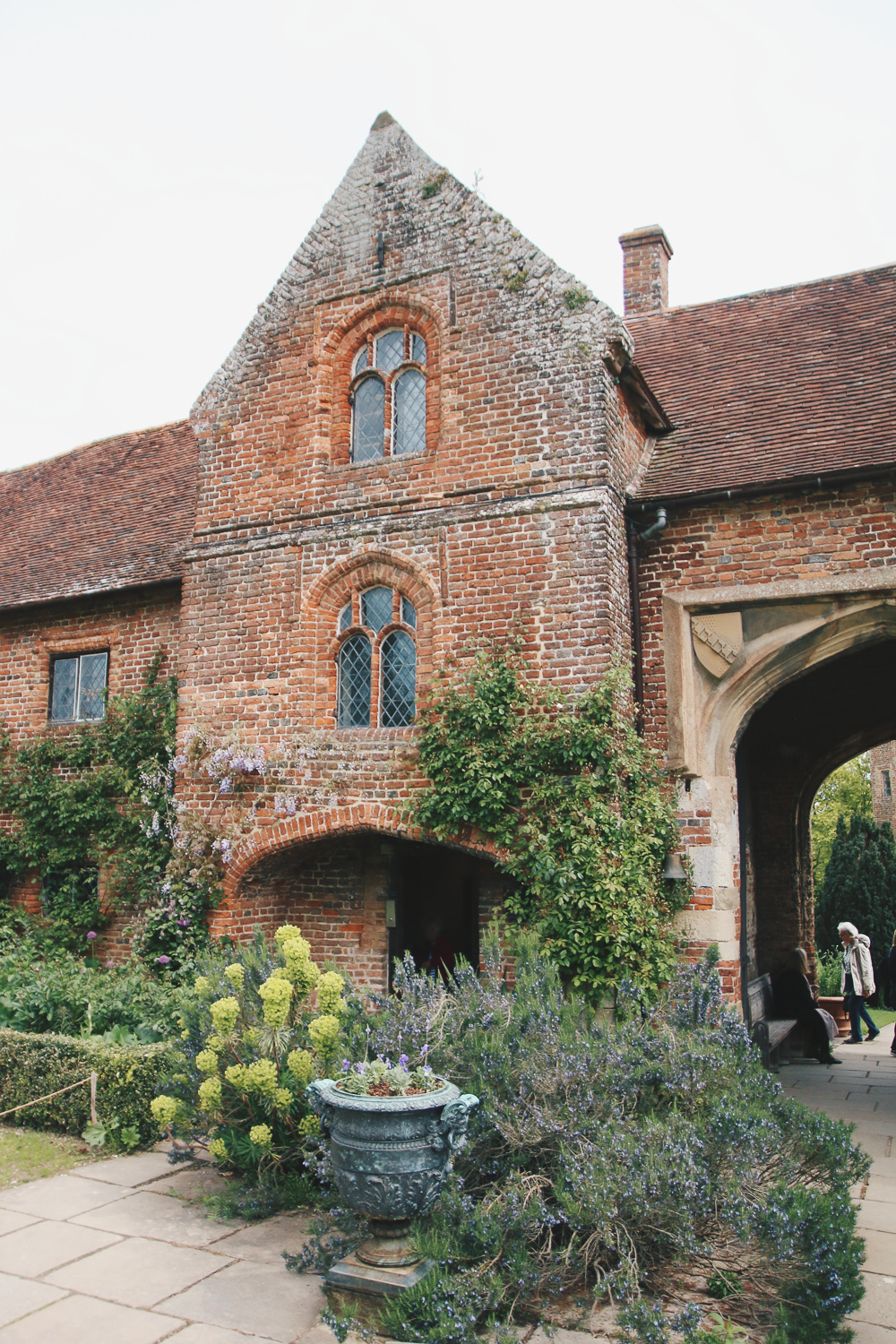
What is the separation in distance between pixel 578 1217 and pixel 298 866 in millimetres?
6187

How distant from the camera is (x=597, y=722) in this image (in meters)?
8.09

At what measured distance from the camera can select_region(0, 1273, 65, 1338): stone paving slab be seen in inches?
175

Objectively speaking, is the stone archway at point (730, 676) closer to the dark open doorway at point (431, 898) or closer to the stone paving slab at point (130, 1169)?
the dark open doorway at point (431, 898)

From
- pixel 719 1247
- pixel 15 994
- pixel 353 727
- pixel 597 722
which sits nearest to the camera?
pixel 719 1247

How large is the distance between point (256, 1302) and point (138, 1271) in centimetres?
74

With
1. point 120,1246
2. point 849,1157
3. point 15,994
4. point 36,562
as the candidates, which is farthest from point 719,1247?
point 36,562

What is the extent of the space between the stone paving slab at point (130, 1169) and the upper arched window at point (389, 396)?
6.51 m

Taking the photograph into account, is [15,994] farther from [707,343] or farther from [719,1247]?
[707,343]

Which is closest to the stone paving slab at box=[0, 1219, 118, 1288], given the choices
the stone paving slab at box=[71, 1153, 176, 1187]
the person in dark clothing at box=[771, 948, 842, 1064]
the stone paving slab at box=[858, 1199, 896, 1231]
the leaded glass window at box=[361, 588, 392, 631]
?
the stone paving slab at box=[71, 1153, 176, 1187]

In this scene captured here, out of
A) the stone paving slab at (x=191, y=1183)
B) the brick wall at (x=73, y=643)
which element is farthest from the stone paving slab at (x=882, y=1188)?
the brick wall at (x=73, y=643)

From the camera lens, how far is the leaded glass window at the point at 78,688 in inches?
476

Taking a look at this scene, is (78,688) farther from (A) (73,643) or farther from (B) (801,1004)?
(B) (801,1004)

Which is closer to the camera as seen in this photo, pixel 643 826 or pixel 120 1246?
pixel 120 1246

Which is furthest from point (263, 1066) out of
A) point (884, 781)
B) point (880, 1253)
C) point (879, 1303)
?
point (884, 781)
